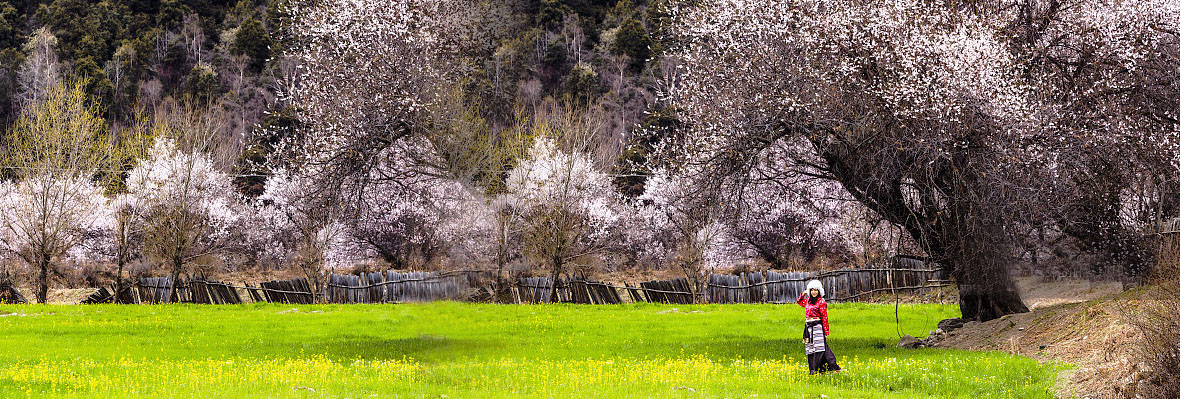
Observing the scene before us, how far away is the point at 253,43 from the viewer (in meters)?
73.8

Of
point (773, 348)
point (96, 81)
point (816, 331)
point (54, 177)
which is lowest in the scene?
point (773, 348)

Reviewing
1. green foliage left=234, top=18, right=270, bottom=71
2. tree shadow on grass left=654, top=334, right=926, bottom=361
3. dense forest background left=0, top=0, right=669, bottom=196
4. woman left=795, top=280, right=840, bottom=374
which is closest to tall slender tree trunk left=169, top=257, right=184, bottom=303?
dense forest background left=0, top=0, right=669, bottom=196

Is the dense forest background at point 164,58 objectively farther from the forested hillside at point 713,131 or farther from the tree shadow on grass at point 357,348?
the tree shadow on grass at point 357,348

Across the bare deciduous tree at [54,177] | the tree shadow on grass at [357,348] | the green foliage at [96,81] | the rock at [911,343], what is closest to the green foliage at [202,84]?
the green foliage at [96,81]

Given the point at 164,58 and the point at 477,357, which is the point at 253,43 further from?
the point at 477,357

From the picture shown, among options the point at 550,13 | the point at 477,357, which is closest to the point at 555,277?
A: the point at 550,13

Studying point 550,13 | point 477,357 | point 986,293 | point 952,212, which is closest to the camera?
point 477,357

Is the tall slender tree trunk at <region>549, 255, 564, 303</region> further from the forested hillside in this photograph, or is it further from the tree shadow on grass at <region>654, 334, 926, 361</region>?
the tree shadow on grass at <region>654, 334, 926, 361</region>

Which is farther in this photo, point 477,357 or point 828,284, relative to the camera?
point 828,284

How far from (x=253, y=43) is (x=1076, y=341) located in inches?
2748

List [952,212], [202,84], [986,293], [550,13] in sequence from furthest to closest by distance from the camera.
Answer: [202,84], [986,293], [952,212], [550,13]

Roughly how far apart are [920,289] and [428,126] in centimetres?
3294

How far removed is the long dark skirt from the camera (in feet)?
44.1

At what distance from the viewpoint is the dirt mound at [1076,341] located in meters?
11.2
